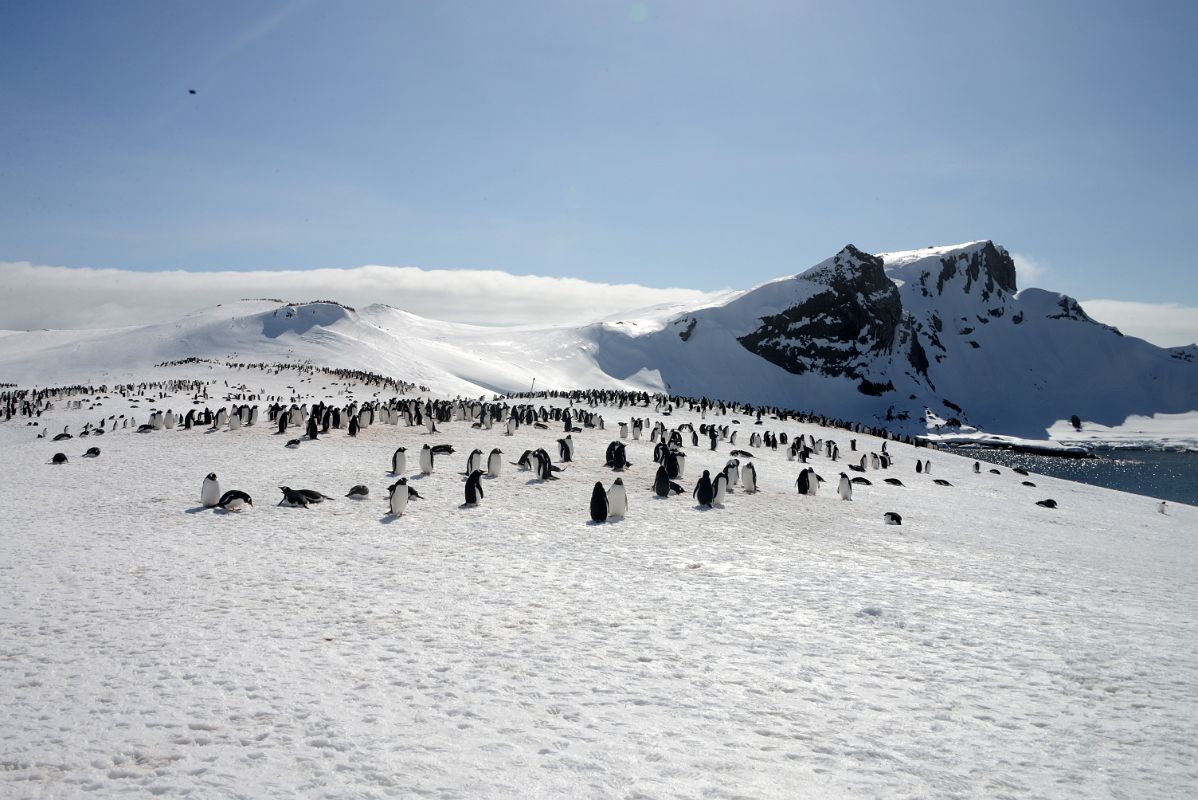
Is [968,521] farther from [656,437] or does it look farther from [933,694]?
[656,437]

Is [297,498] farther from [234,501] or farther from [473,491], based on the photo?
[473,491]

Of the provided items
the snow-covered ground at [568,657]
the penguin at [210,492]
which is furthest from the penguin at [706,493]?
the penguin at [210,492]

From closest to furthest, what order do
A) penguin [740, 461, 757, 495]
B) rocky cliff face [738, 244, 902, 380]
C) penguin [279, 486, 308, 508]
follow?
penguin [279, 486, 308, 508] → penguin [740, 461, 757, 495] → rocky cliff face [738, 244, 902, 380]

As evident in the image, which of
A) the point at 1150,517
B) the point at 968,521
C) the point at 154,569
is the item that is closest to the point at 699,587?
the point at 154,569

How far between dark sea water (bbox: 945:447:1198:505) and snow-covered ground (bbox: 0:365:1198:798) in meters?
49.6

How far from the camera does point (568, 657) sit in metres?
7.37

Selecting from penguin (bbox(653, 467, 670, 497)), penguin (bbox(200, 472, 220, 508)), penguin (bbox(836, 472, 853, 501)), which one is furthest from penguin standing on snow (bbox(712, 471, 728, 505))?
penguin (bbox(200, 472, 220, 508))

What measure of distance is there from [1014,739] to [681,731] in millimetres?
2642

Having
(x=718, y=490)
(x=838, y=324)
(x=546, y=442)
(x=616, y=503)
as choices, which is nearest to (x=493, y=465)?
(x=616, y=503)

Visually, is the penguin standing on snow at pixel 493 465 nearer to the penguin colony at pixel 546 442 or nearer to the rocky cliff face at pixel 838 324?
the penguin colony at pixel 546 442

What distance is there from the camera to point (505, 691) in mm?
6504

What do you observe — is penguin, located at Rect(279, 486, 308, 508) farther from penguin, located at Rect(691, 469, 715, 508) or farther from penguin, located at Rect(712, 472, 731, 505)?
penguin, located at Rect(712, 472, 731, 505)

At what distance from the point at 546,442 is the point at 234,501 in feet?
51.3

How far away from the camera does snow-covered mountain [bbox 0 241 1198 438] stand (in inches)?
3265
